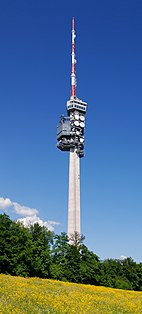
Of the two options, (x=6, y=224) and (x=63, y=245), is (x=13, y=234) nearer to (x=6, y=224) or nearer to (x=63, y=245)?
(x=6, y=224)

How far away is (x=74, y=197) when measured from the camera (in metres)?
113

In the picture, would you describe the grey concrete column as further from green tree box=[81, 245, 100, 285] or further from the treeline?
green tree box=[81, 245, 100, 285]

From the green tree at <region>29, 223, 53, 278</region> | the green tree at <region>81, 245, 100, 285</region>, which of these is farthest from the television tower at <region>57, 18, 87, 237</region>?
the green tree at <region>29, 223, 53, 278</region>

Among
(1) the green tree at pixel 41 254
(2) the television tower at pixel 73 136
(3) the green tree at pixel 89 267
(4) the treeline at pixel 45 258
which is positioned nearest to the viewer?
(4) the treeline at pixel 45 258

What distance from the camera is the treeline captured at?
53812 millimetres

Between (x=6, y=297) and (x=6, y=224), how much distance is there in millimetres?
38020

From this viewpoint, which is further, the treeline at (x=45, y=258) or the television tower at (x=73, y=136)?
the television tower at (x=73, y=136)

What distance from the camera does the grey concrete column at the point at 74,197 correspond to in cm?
10944

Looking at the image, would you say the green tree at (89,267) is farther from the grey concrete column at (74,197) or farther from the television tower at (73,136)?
the television tower at (73,136)

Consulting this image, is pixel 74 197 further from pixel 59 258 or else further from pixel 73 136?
pixel 59 258

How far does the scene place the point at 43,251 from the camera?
2469 inches

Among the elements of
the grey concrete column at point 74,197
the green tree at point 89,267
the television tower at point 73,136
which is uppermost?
the television tower at point 73,136

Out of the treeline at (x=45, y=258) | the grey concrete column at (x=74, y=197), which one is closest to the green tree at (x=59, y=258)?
the treeline at (x=45, y=258)

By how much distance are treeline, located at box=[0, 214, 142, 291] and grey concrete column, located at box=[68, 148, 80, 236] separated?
2426 centimetres
